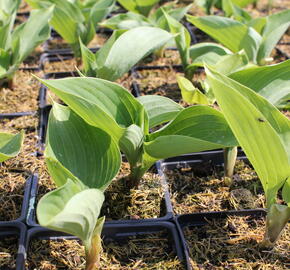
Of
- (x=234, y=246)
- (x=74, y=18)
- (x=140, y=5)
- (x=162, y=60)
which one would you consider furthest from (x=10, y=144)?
(x=140, y=5)

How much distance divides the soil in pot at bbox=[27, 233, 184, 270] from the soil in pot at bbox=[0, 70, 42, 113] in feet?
2.54

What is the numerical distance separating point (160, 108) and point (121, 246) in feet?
1.23

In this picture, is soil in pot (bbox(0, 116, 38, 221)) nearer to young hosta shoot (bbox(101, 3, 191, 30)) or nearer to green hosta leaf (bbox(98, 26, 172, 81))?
green hosta leaf (bbox(98, 26, 172, 81))

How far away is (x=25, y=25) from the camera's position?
1831 millimetres

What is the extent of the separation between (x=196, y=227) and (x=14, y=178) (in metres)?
0.56

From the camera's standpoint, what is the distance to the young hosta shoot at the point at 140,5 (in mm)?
2383

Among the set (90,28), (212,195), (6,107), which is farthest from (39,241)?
(90,28)

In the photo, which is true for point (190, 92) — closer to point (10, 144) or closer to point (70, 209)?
point (10, 144)

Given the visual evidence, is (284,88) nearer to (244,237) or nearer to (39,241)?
(244,237)

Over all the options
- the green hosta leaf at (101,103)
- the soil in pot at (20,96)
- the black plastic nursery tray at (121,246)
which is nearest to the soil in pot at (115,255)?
the black plastic nursery tray at (121,246)

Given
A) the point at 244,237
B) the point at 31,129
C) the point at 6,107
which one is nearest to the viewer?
Result: the point at 244,237

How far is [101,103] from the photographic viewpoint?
109 centimetres

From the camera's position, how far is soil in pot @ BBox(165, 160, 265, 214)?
1.30m

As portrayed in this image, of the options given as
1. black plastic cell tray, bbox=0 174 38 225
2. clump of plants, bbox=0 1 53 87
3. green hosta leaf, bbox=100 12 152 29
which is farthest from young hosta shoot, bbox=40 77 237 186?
green hosta leaf, bbox=100 12 152 29
